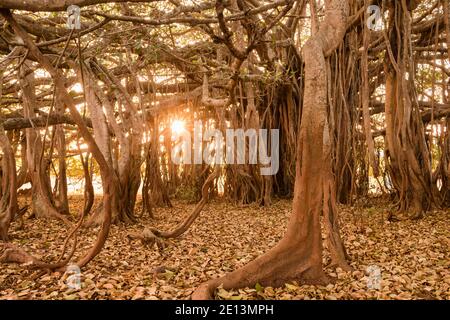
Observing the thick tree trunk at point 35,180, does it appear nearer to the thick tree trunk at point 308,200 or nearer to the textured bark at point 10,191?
the textured bark at point 10,191

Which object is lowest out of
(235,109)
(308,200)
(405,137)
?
(308,200)

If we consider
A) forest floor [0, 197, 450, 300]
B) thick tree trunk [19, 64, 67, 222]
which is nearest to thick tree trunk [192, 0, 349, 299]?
forest floor [0, 197, 450, 300]

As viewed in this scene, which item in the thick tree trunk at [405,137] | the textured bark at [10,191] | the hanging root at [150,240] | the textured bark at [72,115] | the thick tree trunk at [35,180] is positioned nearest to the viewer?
the textured bark at [72,115]

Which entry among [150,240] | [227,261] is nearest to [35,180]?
[150,240]

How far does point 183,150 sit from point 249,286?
5814 millimetres

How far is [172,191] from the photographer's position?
27.3ft

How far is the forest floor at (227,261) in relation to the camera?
2.61m

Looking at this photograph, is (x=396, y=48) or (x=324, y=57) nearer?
(x=324, y=57)

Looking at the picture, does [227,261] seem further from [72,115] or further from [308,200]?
[72,115]

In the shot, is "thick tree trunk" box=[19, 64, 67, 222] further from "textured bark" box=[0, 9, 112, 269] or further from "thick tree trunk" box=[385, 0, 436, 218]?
"thick tree trunk" box=[385, 0, 436, 218]

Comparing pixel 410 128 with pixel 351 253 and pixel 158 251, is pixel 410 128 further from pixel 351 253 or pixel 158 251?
pixel 158 251

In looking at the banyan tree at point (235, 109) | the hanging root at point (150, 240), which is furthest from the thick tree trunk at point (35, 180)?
the hanging root at point (150, 240)

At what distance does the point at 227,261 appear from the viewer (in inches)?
137

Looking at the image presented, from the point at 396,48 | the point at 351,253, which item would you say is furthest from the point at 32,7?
the point at 396,48
